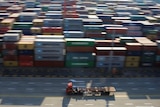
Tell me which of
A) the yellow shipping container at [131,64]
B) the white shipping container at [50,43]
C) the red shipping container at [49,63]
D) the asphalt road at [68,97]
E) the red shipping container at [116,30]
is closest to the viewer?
the asphalt road at [68,97]

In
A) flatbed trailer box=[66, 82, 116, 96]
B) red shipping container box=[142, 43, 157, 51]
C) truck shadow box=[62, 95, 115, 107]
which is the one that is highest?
red shipping container box=[142, 43, 157, 51]

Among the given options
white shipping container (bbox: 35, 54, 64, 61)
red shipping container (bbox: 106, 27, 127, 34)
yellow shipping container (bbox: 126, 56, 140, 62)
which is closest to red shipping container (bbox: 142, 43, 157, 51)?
yellow shipping container (bbox: 126, 56, 140, 62)

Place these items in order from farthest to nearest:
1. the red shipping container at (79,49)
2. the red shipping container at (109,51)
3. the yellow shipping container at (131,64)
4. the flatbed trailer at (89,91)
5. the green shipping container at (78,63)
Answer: the yellow shipping container at (131,64), the green shipping container at (78,63), the red shipping container at (79,49), the red shipping container at (109,51), the flatbed trailer at (89,91)

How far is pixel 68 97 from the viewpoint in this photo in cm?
6241

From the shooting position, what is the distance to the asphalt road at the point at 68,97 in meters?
59.8

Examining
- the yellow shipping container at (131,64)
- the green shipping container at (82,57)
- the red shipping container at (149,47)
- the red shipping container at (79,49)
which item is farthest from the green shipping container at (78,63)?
the red shipping container at (149,47)

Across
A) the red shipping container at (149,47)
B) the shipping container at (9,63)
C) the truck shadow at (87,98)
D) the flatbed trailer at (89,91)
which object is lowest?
the truck shadow at (87,98)

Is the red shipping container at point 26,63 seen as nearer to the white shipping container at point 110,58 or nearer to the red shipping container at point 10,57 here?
the red shipping container at point 10,57

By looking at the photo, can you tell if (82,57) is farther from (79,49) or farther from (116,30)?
(116,30)

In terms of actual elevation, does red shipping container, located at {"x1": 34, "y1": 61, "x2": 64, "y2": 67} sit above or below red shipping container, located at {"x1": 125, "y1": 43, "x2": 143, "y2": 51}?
below

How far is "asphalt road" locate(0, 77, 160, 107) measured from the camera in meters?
59.8

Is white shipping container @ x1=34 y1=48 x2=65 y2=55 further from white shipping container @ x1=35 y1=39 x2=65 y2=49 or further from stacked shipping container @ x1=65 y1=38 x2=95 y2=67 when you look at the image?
stacked shipping container @ x1=65 y1=38 x2=95 y2=67

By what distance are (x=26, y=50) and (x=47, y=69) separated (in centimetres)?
789

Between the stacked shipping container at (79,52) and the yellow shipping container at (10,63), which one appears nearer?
the stacked shipping container at (79,52)
